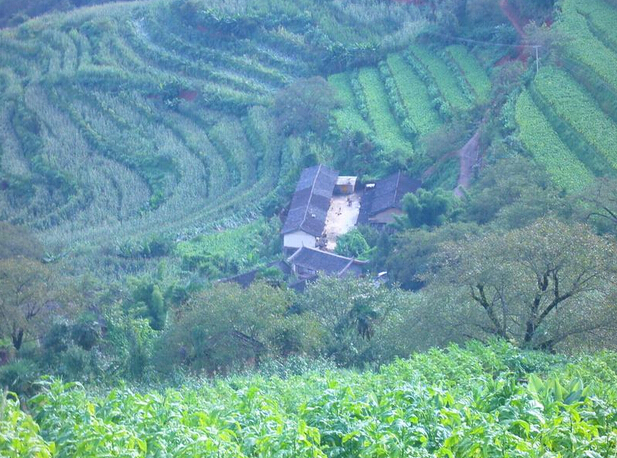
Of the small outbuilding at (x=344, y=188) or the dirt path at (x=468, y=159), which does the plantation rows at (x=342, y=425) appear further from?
the small outbuilding at (x=344, y=188)

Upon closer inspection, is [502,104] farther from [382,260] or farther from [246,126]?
[246,126]

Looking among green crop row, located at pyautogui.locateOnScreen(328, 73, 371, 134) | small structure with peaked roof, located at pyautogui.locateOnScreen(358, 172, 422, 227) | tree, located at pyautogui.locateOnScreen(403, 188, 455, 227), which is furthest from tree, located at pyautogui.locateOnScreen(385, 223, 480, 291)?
green crop row, located at pyautogui.locateOnScreen(328, 73, 371, 134)

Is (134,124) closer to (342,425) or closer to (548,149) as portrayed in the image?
(548,149)

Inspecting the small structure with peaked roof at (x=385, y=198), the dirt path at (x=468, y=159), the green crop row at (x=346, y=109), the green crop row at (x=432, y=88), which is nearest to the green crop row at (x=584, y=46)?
the dirt path at (x=468, y=159)

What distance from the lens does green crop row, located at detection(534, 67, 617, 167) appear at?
23188mm

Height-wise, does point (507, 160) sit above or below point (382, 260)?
above

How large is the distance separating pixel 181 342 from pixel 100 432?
9.50m

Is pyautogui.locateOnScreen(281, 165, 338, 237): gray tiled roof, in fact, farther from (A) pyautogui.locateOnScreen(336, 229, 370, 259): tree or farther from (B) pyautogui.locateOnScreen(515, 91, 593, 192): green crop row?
(B) pyautogui.locateOnScreen(515, 91, 593, 192): green crop row

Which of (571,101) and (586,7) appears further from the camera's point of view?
(586,7)

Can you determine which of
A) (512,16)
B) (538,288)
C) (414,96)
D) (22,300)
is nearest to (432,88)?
(414,96)

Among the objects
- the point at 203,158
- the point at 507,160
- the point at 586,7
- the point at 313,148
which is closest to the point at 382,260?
the point at 507,160

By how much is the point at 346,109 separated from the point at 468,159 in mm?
7954

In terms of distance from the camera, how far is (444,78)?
33906 mm

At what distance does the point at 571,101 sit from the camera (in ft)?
84.3
